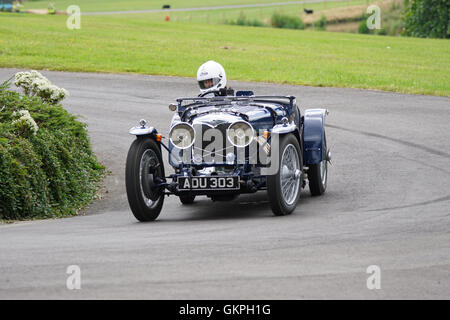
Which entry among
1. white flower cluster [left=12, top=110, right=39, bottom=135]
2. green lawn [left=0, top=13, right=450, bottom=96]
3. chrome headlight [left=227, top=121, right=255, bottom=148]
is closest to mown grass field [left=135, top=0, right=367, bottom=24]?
green lawn [left=0, top=13, right=450, bottom=96]

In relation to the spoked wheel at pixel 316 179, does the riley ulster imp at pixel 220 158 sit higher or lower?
higher

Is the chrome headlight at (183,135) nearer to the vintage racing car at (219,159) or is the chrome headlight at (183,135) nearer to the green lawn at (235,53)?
the vintage racing car at (219,159)

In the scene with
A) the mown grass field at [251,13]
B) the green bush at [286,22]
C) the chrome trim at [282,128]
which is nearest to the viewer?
the chrome trim at [282,128]

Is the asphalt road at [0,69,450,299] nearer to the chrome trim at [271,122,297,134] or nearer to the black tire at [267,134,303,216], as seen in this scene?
the black tire at [267,134,303,216]

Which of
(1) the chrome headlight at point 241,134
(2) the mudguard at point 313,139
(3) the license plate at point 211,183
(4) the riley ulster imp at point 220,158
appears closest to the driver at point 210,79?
(4) the riley ulster imp at point 220,158

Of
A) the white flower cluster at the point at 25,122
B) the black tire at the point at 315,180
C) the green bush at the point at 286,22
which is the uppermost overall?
the green bush at the point at 286,22

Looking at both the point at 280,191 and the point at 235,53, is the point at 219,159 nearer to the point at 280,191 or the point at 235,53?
→ the point at 280,191

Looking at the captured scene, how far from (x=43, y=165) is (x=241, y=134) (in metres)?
3.41

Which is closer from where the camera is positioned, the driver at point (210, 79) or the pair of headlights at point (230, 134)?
the pair of headlights at point (230, 134)

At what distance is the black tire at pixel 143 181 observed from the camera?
30.6 feet

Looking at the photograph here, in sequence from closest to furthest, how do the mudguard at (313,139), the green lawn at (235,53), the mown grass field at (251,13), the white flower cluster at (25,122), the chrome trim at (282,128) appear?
the chrome trim at (282,128) < the mudguard at (313,139) < the white flower cluster at (25,122) < the green lawn at (235,53) < the mown grass field at (251,13)

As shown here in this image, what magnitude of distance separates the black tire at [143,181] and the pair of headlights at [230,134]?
Answer: 0.97ft

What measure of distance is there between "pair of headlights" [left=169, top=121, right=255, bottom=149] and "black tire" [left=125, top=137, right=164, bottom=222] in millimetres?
295

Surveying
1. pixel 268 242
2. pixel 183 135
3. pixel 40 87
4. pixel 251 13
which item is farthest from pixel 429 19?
pixel 268 242
